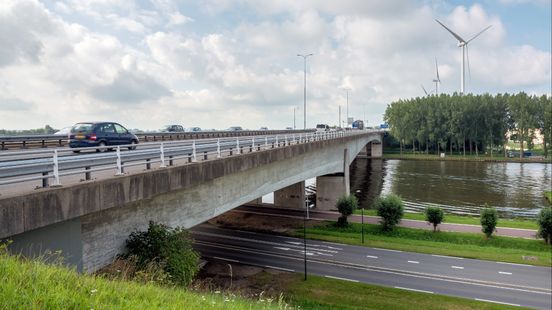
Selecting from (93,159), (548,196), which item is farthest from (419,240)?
(548,196)

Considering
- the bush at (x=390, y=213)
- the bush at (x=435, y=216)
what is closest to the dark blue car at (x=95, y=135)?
the bush at (x=390, y=213)

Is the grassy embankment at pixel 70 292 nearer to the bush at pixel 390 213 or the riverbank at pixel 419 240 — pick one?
the riverbank at pixel 419 240

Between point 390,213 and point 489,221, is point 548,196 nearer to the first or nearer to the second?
point 489,221

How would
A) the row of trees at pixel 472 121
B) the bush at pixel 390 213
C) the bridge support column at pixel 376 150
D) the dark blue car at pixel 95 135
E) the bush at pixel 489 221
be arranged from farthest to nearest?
the bridge support column at pixel 376 150 < the row of trees at pixel 472 121 < the bush at pixel 390 213 < the bush at pixel 489 221 < the dark blue car at pixel 95 135

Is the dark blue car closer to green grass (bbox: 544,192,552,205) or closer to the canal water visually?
the canal water

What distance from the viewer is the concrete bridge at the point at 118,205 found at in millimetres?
9391

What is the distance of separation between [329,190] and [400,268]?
2390 cm

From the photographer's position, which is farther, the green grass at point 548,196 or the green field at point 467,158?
the green field at point 467,158

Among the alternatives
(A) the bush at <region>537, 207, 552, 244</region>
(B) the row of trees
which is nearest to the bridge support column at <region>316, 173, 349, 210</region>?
(A) the bush at <region>537, 207, 552, 244</region>

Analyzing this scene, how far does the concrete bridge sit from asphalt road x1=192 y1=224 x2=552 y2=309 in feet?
23.5

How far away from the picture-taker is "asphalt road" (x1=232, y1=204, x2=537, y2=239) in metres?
38.6

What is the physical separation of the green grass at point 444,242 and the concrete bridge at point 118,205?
12.9 meters

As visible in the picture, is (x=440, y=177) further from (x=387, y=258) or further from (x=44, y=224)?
(x=44, y=224)

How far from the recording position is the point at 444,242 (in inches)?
1405
